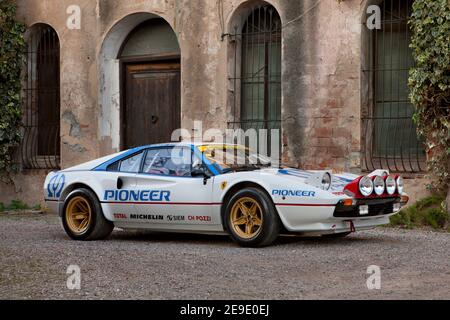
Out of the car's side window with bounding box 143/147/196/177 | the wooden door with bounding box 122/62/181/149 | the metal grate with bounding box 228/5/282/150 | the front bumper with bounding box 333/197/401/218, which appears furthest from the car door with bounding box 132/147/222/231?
the wooden door with bounding box 122/62/181/149

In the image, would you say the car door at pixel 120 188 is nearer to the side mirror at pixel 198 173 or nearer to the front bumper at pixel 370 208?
the side mirror at pixel 198 173

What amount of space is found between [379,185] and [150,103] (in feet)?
23.6

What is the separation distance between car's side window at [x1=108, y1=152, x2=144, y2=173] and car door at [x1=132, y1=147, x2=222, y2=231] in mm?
93

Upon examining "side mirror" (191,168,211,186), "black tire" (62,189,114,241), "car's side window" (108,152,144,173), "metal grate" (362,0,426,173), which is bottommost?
"black tire" (62,189,114,241)

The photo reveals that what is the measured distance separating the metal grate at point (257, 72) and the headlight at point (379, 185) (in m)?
4.58

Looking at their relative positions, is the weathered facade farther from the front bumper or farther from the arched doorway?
the front bumper

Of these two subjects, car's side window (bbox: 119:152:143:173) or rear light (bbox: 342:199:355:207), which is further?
car's side window (bbox: 119:152:143:173)

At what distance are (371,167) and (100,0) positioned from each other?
241 inches

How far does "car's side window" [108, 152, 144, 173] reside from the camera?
10.6 meters

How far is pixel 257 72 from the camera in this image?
14.4m

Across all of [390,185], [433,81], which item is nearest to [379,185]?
[390,185]

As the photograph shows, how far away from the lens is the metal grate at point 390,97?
12867 millimetres

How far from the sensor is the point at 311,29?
524 inches
